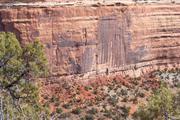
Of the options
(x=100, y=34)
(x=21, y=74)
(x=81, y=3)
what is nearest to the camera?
(x=21, y=74)

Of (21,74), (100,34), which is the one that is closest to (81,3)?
(100,34)

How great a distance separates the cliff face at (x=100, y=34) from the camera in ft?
133

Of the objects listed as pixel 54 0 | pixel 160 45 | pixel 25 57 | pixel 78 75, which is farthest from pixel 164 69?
pixel 25 57

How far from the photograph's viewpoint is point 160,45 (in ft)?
164

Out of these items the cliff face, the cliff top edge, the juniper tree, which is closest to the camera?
the juniper tree

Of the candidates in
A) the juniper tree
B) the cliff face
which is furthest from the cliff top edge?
the juniper tree

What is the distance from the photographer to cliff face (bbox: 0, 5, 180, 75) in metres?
40.4

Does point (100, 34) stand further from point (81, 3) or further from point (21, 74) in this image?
point (21, 74)

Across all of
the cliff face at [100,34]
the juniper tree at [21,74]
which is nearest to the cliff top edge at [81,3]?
the cliff face at [100,34]

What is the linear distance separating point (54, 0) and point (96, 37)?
472 centimetres

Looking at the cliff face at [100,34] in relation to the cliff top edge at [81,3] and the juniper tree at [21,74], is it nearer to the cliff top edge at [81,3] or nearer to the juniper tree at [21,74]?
the cliff top edge at [81,3]

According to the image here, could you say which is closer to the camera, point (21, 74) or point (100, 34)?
point (21, 74)

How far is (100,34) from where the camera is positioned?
145 feet

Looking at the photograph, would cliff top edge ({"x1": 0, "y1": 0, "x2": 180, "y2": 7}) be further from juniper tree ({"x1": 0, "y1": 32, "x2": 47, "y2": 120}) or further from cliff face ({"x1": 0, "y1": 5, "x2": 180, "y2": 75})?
juniper tree ({"x1": 0, "y1": 32, "x2": 47, "y2": 120})
